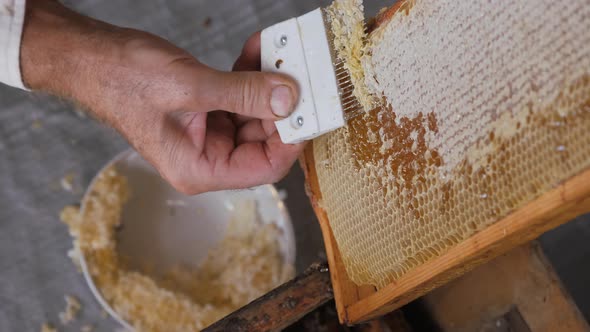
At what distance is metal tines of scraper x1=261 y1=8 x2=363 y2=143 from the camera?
2.76 feet

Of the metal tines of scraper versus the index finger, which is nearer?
the metal tines of scraper

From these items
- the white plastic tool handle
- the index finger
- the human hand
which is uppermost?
the white plastic tool handle

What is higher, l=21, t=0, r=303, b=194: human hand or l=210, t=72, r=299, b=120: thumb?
l=210, t=72, r=299, b=120: thumb

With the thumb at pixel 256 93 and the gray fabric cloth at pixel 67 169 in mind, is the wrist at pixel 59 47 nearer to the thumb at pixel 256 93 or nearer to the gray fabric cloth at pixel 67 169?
the thumb at pixel 256 93

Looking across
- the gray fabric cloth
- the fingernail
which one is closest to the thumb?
the fingernail

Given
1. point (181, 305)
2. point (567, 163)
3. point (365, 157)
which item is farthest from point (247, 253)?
point (567, 163)

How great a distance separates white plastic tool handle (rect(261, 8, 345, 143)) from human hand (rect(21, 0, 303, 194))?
A: 2 centimetres

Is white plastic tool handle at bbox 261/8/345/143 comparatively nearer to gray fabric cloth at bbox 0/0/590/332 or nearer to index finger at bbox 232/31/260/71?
index finger at bbox 232/31/260/71

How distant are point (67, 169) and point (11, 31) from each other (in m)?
0.68

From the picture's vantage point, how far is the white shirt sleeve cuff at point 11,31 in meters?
1.11

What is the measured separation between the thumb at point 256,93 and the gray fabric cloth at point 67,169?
0.81m

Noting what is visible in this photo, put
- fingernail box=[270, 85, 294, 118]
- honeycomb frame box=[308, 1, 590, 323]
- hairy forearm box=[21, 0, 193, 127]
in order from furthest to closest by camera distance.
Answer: hairy forearm box=[21, 0, 193, 127] → fingernail box=[270, 85, 294, 118] → honeycomb frame box=[308, 1, 590, 323]

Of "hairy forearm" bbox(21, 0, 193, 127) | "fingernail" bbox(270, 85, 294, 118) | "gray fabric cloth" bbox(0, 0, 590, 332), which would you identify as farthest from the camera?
"gray fabric cloth" bbox(0, 0, 590, 332)

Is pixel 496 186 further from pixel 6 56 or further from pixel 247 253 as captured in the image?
pixel 6 56
